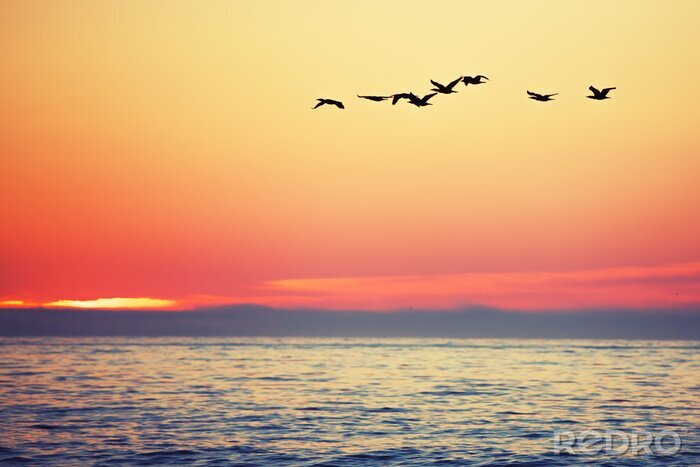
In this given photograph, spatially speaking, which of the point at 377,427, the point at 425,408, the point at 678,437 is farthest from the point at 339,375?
the point at 678,437

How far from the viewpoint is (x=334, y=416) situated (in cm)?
3822

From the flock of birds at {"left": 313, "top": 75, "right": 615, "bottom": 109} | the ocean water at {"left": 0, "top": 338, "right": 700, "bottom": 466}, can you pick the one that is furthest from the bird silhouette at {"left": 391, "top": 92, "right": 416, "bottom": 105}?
the ocean water at {"left": 0, "top": 338, "right": 700, "bottom": 466}

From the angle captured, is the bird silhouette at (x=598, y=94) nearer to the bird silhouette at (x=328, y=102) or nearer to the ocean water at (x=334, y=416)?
the bird silhouette at (x=328, y=102)

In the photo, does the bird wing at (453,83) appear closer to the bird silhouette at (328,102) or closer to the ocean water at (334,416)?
the bird silhouette at (328,102)

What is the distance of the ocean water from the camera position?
95.3 ft

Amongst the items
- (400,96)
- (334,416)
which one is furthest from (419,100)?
(334,416)

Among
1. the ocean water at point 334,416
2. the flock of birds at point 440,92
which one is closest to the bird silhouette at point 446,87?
the flock of birds at point 440,92

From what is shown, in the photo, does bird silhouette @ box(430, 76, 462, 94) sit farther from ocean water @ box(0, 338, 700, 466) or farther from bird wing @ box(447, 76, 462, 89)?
ocean water @ box(0, 338, 700, 466)

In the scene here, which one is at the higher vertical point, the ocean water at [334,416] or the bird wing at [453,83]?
the bird wing at [453,83]

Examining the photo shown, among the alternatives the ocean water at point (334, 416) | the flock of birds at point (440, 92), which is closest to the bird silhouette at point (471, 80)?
the flock of birds at point (440, 92)

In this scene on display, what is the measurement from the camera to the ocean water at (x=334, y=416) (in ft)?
95.3

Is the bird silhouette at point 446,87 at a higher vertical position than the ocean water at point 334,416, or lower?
higher

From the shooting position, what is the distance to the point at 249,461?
28.2 m

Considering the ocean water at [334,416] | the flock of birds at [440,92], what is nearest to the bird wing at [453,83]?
the flock of birds at [440,92]
